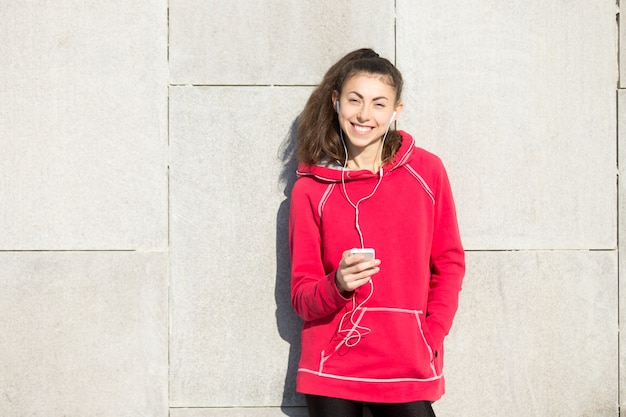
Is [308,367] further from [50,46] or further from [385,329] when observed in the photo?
[50,46]

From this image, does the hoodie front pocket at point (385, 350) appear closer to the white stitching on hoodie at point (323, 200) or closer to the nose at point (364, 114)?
the white stitching on hoodie at point (323, 200)

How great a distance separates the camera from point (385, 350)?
3115 millimetres

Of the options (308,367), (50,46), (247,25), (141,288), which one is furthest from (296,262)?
(50,46)

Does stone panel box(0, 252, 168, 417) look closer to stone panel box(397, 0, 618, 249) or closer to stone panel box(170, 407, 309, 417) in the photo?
stone panel box(170, 407, 309, 417)

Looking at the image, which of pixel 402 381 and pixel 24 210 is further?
pixel 24 210

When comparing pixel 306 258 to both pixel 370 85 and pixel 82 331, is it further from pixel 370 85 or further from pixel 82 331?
pixel 82 331

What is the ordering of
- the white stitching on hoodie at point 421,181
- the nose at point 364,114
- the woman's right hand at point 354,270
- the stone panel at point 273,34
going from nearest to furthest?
the woman's right hand at point 354,270
the nose at point 364,114
the white stitching on hoodie at point 421,181
the stone panel at point 273,34

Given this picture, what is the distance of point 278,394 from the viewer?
376 centimetres

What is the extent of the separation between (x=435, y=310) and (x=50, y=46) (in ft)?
7.48

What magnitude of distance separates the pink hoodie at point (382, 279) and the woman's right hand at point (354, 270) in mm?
174

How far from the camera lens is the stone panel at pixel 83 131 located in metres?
3.74

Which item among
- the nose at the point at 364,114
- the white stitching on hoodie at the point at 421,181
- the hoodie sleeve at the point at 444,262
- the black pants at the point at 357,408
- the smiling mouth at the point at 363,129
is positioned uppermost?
the nose at the point at 364,114

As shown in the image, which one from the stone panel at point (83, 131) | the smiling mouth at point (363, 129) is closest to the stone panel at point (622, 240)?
the smiling mouth at point (363, 129)

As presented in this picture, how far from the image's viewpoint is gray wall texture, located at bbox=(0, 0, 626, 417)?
3734 millimetres
